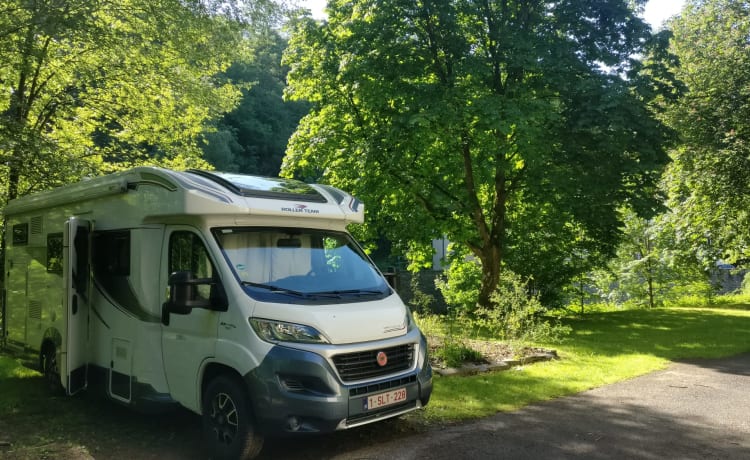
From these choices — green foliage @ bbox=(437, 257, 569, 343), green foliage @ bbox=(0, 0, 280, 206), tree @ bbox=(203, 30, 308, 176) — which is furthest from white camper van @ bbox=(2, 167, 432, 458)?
tree @ bbox=(203, 30, 308, 176)

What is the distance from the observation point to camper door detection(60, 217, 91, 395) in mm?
6691

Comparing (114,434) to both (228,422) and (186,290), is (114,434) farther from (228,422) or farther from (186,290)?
(186,290)

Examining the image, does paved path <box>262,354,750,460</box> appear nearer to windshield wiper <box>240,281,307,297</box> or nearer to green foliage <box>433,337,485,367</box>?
windshield wiper <box>240,281,307,297</box>

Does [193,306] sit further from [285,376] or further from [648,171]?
[648,171]

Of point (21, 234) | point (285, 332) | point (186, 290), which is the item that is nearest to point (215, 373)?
point (186, 290)

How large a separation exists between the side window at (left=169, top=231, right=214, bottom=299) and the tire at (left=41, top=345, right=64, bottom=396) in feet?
10.0

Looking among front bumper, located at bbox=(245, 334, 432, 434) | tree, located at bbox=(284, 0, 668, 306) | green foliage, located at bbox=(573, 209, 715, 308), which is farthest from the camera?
green foliage, located at bbox=(573, 209, 715, 308)

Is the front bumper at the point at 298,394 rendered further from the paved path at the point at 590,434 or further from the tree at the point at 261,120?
the tree at the point at 261,120

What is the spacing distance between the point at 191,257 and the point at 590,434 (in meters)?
4.58

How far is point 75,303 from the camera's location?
6910 mm

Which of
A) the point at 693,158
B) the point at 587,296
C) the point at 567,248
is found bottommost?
the point at 587,296

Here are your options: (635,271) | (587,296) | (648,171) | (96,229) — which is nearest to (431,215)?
(648,171)

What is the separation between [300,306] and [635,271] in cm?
2500

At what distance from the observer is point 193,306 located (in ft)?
17.9
